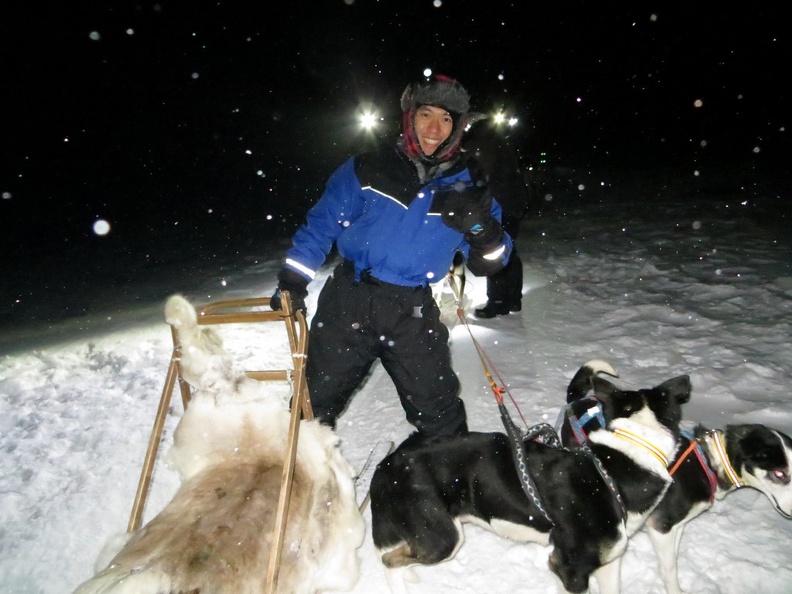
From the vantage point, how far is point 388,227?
2.55 meters

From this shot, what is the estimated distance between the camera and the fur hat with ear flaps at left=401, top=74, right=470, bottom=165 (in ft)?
8.46

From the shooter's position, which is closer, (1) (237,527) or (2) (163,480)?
(1) (237,527)

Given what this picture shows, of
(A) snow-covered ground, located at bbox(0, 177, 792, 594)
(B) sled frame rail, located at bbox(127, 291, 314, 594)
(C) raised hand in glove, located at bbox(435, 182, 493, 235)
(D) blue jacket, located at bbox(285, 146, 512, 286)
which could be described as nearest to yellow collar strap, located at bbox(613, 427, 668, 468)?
(A) snow-covered ground, located at bbox(0, 177, 792, 594)

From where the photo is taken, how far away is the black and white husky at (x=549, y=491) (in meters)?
1.98

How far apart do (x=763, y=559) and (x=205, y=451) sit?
2745 mm

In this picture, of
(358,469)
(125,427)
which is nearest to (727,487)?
(358,469)

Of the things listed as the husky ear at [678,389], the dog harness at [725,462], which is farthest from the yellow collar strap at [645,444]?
the dog harness at [725,462]

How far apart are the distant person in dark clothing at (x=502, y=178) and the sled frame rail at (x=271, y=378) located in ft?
7.73

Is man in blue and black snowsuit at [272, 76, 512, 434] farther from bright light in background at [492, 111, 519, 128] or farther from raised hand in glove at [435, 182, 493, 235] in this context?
bright light in background at [492, 111, 519, 128]

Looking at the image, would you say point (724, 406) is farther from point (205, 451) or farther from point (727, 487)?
point (205, 451)

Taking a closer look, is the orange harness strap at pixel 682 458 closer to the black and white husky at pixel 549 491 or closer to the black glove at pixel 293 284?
the black and white husky at pixel 549 491

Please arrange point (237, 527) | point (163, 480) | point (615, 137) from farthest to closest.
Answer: point (615, 137) < point (163, 480) < point (237, 527)

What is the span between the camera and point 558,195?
16219 mm

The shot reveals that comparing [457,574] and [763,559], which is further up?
[457,574]
